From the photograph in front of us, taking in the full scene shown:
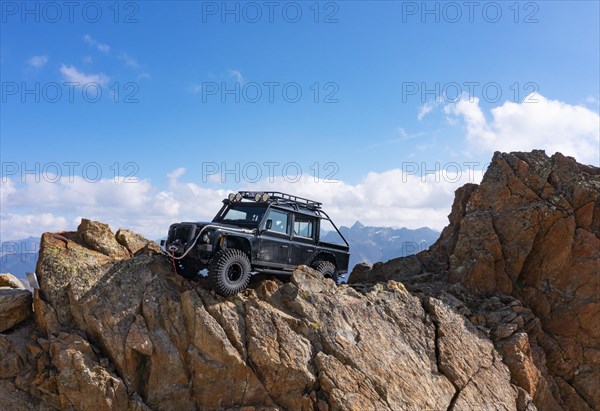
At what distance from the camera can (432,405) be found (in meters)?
10.3

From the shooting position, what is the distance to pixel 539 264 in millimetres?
14555

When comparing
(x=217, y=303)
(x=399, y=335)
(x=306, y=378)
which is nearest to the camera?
(x=306, y=378)

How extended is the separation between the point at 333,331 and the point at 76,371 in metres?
5.68

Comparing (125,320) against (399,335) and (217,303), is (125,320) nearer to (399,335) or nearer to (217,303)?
(217,303)

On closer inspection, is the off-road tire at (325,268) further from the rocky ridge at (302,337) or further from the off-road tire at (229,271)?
the off-road tire at (229,271)

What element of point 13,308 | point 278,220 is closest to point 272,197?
point 278,220

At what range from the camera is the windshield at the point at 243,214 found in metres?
12.5

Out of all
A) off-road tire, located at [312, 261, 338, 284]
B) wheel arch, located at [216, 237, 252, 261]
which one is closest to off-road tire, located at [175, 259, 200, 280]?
wheel arch, located at [216, 237, 252, 261]

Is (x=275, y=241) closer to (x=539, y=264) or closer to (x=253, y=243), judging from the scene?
(x=253, y=243)

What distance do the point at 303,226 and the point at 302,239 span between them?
0.43 metres

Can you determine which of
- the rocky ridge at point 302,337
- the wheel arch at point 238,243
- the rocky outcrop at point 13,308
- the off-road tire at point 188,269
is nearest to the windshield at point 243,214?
the wheel arch at point 238,243

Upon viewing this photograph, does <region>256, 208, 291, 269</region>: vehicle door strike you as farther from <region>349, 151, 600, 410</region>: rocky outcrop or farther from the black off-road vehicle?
<region>349, 151, 600, 410</region>: rocky outcrop

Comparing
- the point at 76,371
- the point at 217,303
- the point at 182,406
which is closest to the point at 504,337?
the point at 217,303

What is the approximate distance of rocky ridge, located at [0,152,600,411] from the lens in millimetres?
9500
